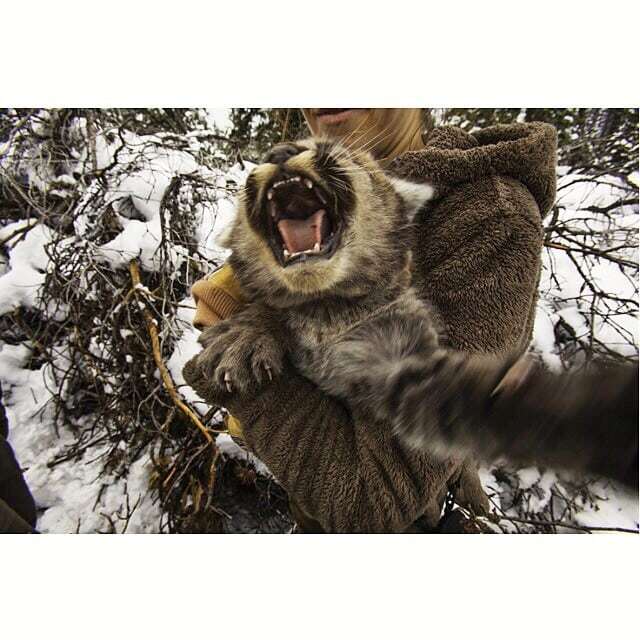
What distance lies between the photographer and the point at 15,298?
54.4 inches

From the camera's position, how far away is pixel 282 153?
1.17 meters

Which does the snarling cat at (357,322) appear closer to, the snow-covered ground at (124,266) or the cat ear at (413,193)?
the cat ear at (413,193)

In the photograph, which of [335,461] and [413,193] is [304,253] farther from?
[335,461]

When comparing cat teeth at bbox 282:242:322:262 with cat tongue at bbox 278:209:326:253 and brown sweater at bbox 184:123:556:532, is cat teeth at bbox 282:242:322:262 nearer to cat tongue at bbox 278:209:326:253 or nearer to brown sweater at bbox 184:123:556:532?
cat tongue at bbox 278:209:326:253

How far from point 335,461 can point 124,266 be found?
2.97 feet

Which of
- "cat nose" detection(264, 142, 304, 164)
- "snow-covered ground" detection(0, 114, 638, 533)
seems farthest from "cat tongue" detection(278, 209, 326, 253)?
"snow-covered ground" detection(0, 114, 638, 533)

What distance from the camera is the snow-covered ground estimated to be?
1294mm

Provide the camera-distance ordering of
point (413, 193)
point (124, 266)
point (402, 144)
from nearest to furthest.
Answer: point (413, 193) → point (402, 144) → point (124, 266)

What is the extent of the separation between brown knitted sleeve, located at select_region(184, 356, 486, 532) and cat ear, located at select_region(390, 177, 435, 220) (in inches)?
18.6

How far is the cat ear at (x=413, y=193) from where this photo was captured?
108 centimetres

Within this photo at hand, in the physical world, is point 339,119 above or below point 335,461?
above

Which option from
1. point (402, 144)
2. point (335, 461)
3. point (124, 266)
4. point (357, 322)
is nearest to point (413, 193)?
point (402, 144)

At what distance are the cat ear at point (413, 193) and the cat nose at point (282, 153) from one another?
245mm
